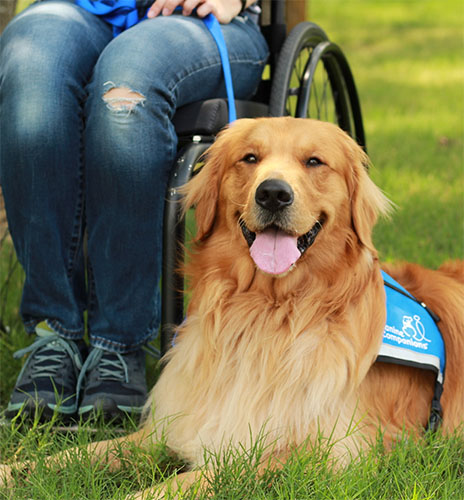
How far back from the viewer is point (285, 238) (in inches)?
87.4

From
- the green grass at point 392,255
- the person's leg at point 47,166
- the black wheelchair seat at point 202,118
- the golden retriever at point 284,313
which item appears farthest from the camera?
the black wheelchair seat at point 202,118

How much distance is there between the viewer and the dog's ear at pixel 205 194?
8.03 feet

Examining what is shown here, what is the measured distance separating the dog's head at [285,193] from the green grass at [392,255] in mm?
425

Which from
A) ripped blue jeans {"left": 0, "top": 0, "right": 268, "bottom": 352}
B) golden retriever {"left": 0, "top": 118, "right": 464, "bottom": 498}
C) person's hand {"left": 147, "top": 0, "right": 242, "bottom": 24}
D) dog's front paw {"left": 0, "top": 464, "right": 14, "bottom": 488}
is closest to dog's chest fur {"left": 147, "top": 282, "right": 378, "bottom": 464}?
golden retriever {"left": 0, "top": 118, "right": 464, "bottom": 498}

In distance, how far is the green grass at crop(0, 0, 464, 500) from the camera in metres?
1.98

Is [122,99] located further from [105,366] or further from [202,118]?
[105,366]

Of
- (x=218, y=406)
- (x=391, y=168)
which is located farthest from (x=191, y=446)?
(x=391, y=168)

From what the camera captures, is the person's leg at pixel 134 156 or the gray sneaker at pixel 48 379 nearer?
the person's leg at pixel 134 156

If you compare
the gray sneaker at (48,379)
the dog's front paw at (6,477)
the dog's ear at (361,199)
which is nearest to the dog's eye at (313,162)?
the dog's ear at (361,199)

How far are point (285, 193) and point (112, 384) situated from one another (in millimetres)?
999

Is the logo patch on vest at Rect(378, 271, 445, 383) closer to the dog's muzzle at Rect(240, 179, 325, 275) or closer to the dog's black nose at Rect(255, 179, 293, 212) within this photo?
the dog's muzzle at Rect(240, 179, 325, 275)

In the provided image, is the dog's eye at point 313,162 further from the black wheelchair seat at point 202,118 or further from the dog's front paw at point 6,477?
the dog's front paw at point 6,477

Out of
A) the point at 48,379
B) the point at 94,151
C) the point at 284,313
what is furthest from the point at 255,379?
the point at 94,151

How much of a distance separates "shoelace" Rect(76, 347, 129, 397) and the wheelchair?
179 mm
